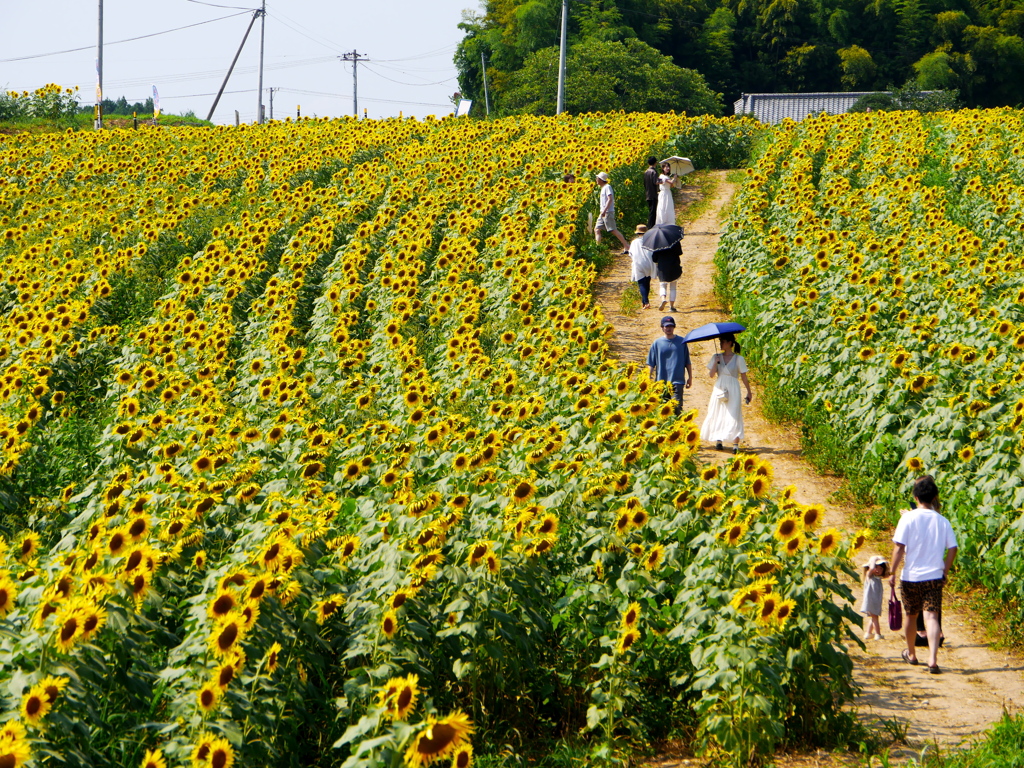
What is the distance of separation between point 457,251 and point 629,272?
4218 mm

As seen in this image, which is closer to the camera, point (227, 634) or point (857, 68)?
point (227, 634)

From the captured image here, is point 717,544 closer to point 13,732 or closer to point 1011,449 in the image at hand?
point 1011,449

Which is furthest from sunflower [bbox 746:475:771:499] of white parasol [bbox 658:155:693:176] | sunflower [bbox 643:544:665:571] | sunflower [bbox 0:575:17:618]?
white parasol [bbox 658:155:693:176]

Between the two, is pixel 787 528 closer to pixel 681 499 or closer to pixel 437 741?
pixel 681 499

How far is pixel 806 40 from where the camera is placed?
65.8 m

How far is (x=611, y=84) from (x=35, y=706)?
45.5 m

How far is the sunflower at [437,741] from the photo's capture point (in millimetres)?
4281

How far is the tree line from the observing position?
6116cm

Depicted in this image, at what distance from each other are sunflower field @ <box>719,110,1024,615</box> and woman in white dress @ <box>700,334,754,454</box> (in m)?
0.79

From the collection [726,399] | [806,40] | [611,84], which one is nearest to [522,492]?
[726,399]

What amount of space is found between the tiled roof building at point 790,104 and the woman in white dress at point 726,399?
44.0 m

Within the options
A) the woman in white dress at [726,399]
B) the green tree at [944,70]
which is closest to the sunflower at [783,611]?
the woman in white dress at [726,399]

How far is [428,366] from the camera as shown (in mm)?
11773

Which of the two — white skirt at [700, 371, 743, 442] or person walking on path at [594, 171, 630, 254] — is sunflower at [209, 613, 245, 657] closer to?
white skirt at [700, 371, 743, 442]
